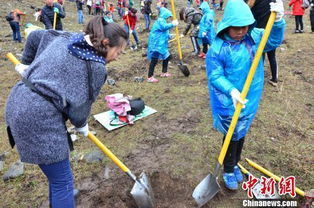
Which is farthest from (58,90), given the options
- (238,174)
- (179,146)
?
(179,146)

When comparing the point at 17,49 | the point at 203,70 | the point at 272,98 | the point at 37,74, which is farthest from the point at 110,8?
the point at 37,74

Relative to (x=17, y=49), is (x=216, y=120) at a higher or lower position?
lower

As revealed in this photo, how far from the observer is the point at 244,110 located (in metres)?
2.38

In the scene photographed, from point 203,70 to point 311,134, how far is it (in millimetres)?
3582

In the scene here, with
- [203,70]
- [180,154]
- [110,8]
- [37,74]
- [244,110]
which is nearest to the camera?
[37,74]

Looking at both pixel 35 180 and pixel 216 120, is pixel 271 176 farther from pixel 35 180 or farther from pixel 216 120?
pixel 35 180

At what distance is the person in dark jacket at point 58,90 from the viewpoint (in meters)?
1.60

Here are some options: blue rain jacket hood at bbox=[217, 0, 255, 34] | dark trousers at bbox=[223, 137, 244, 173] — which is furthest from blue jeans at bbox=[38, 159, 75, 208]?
blue rain jacket hood at bbox=[217, 0, 255, 34]

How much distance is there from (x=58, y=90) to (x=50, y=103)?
0.39ft

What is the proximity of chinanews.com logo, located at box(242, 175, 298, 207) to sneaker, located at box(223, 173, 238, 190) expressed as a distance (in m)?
0.13

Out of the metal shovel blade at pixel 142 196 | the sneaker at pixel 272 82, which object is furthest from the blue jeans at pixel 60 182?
the sneaker at pixel 272 82

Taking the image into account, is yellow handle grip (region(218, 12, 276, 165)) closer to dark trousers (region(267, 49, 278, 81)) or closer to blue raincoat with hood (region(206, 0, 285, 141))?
blue raincoat with hood (region(206, 0, 285, 141))

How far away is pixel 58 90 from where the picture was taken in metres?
1.58

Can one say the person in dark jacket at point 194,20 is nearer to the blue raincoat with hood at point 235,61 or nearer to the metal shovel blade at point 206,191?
the blue raincoat with hood at point 235,61
